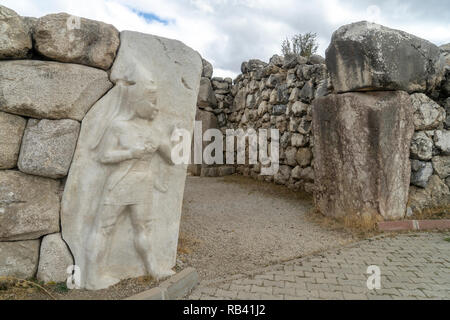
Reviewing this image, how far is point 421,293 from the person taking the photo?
2.11 meters

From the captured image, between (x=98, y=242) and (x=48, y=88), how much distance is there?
1.09 metres

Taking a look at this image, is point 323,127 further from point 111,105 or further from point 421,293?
point 111,105

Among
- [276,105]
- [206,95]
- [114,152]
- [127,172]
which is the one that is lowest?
[127,172]

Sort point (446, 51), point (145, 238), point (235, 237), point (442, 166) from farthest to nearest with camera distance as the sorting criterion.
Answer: point (446, 51) < point (442, 166) < point (235, 237) < point (145, 238)

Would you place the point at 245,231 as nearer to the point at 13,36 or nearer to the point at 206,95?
the point at 13,36

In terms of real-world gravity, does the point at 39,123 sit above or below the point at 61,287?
above

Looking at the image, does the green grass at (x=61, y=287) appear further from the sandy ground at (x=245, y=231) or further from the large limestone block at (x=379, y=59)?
the large limestone block at (x=379, y=59)

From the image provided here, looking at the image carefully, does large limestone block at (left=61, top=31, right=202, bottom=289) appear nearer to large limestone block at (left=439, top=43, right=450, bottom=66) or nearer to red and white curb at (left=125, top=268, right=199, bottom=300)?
red and white curb at (left=125, top=268, right=199, bottom=300)

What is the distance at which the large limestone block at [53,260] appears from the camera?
1.98 meters

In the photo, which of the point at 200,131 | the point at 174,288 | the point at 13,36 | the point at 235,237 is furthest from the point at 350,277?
the point at 200,131

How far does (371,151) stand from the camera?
3473 mm

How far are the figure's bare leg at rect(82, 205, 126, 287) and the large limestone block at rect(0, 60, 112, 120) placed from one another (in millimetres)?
714

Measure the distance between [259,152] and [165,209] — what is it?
15.0ft
